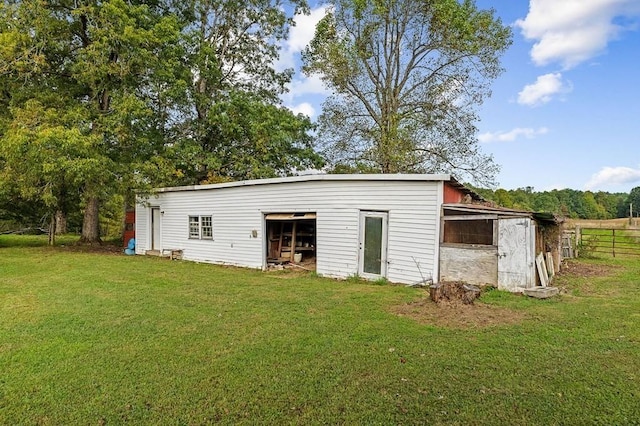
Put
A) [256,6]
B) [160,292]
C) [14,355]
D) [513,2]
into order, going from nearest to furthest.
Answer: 1. [14,355]
2. [160,292]
3. [513,2]
4. [256,6]

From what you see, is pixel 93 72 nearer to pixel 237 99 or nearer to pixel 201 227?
pixel 237 99

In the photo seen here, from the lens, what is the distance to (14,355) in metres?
4.48

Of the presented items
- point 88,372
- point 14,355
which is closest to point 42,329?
point 14,355

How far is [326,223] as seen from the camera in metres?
10.7

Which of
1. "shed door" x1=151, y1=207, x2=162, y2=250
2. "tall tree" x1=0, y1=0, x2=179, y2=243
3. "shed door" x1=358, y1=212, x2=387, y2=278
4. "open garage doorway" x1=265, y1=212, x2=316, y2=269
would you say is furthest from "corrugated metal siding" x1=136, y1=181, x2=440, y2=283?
"tall tree" x1=0, y1=0, x2=179, y2=243

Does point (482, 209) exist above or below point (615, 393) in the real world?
above

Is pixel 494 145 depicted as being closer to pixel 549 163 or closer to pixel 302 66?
pixel 549 163

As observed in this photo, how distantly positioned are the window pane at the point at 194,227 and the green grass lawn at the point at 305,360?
240 inches

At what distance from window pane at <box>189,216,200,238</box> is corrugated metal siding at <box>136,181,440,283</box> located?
21 centimetres

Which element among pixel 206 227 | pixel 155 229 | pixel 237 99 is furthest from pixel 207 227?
pixel 237 99

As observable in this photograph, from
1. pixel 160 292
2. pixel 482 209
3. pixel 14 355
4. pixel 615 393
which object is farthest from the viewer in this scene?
pixel 482 209

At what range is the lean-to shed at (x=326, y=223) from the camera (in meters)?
9.12

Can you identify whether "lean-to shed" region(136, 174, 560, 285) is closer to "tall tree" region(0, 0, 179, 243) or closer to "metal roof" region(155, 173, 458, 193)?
"metal roof" region(155, 173, 458, 193)

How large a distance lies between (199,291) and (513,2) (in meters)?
15.6
